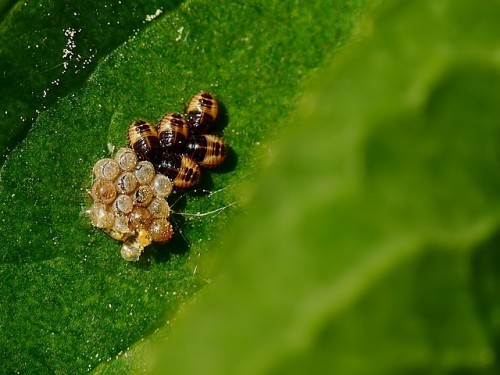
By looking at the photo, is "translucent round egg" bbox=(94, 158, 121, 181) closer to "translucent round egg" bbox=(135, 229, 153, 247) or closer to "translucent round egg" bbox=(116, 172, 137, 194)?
"translucent round egg" bbox=(116, 172, 137, 194)

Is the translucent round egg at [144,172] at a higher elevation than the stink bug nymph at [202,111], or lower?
lower

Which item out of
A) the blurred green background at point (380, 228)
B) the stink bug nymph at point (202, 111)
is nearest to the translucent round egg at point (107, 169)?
the stink bug nymph at point (202, 111)

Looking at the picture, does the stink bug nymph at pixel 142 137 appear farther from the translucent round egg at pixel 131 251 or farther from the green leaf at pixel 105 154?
the translucent round egg at pixel 131 251

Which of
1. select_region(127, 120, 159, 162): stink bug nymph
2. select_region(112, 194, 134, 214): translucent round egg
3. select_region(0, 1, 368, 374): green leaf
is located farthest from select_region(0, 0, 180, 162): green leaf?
select_region(112, 194, 134, 214): translucent round egg

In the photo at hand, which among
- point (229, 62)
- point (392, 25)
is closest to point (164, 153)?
point (229, 62)

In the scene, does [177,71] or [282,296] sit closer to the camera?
[282,296]

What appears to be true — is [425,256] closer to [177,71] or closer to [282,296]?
[282,296]
